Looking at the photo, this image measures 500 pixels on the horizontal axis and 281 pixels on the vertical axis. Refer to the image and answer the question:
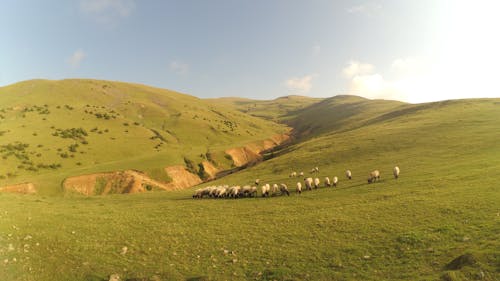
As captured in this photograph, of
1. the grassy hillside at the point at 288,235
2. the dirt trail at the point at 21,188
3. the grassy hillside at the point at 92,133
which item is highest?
the grassy hillside at the point at 92,133

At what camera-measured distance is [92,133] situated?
89.7 m

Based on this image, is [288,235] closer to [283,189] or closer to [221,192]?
[283,189]

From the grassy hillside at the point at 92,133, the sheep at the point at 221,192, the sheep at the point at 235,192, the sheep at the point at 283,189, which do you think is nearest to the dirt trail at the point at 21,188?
the grassy hillside at the point at 92,133

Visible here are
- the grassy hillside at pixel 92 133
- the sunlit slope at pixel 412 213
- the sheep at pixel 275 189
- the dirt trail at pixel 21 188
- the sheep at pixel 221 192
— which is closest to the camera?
the sunlit slope at pixel 412 213

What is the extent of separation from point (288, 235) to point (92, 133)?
9027 cm

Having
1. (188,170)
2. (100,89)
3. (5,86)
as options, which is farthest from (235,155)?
(5,86)

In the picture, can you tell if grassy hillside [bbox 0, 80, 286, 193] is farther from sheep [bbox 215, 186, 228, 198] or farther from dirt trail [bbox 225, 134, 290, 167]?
sheep [bbox 215, 186, 228, 198]

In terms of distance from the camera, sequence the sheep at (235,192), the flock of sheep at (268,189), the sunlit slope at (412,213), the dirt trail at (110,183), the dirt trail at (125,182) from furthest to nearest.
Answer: the dirt trail at (125,182), the dirt trail at (110,183), the sheep at (235,192), the flock of sheep at (268,189), the sunlit slope at (412,213)

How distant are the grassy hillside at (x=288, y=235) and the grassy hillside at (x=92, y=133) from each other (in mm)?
33462

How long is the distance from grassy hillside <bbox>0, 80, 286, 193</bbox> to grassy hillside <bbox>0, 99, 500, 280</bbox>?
33462 mm

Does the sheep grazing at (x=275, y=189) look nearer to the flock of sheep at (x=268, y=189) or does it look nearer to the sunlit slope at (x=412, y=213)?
the flock of sheep at (x=268, y=189)

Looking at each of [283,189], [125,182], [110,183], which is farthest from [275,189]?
[110,183]

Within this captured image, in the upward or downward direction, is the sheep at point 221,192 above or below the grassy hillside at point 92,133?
below

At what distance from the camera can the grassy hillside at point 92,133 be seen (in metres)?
62.4
